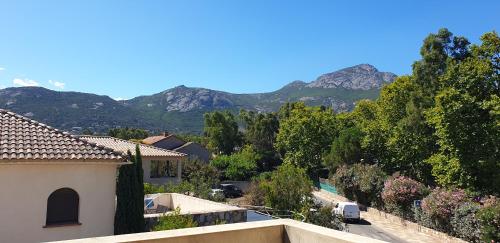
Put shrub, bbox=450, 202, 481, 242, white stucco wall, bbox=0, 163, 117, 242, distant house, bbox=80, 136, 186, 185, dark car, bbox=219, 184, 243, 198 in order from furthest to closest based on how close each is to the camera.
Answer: dark car, bbox=219, 184, 243, 198, distant house, bbox=80, 136, 186, 185, shrub, bbox=450, 202, 481, 242, white stucco wall, bbox=0, 163, 117, 242

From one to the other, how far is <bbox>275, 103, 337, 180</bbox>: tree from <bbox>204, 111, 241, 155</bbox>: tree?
2185 cm

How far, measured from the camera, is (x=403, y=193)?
86.0 ft

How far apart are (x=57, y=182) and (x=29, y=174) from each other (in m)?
0.75

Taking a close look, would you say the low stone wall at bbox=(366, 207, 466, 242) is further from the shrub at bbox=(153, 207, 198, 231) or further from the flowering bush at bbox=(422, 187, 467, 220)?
the shrub at bbox=(153, 207, 198, 231)

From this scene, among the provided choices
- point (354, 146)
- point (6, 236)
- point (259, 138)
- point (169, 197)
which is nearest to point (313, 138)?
point (354, 146)

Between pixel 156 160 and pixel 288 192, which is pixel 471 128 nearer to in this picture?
pixel 288 192

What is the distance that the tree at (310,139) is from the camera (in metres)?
54.6

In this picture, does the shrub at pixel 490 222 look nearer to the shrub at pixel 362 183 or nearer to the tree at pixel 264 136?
the shrub at pixel 362 183

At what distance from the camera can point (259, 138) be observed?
2975 inches

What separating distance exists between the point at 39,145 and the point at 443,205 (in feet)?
64.4

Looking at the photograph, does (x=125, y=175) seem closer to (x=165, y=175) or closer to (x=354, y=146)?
(x=165, y=175)

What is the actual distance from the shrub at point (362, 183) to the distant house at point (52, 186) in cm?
2378

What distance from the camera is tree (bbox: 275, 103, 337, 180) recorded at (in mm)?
54562

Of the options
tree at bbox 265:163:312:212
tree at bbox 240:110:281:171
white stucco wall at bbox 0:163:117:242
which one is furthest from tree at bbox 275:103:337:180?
white stucco wall at bbox 0:163:117:242
